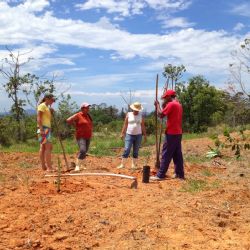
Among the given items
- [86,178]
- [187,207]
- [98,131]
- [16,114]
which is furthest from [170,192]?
[98,131]

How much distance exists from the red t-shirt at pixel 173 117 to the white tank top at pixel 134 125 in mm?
1119

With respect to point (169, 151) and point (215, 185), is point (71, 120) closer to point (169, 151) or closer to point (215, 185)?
point (169, 151)

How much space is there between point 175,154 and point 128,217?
123 inches

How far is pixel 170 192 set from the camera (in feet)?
22.2

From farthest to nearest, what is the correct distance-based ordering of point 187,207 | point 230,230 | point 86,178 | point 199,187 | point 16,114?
point 16,114, point 86,178, point 199,187, point 187,207, point 230,230

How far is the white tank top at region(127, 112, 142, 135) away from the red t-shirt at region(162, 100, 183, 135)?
1119mm

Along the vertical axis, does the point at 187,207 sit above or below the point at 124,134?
below

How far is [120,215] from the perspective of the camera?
5156 millimetres

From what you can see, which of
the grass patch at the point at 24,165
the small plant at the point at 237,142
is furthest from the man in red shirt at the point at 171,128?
the small plant at the point at 237,142

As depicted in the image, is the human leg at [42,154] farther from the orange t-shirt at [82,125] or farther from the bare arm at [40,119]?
the orange t-shirt at [82,125]

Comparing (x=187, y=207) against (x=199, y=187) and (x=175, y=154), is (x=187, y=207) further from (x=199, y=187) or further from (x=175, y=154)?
(x=175, y=154)

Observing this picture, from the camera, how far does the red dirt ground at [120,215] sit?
14.6 ft

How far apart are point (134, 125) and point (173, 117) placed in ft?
4.12

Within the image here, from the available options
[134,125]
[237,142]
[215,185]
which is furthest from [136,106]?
[237,142]
